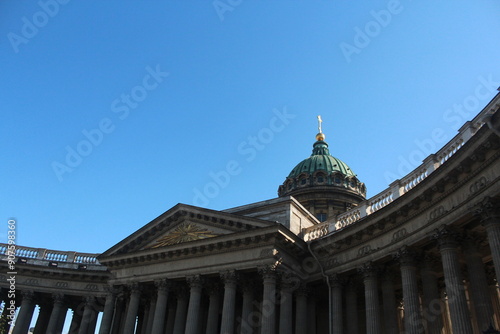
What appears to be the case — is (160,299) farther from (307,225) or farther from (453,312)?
(453,312)

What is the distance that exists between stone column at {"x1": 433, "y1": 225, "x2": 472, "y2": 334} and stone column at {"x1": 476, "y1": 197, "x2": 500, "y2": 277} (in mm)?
2305

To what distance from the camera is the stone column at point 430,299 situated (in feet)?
70.6

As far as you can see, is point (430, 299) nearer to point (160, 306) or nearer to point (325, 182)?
point (160, 306)

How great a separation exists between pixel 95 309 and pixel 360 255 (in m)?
25.8

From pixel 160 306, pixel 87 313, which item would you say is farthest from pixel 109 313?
pixel 87 313

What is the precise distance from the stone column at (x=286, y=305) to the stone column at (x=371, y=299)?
15.6 ft

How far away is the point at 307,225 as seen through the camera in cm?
3375

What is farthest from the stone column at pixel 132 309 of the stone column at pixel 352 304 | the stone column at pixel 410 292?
the stone column at pixel 410 292

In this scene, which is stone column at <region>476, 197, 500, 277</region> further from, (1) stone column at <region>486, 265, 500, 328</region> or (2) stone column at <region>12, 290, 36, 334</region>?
(2) stone column at <region>12, 290, 36, 334</region>

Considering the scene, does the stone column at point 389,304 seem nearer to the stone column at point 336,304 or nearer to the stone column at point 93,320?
the stone column at point 336,304

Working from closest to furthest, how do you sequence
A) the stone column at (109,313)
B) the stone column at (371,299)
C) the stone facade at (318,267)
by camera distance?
the stone facade at (318,267) → the stone column at (371,299) → the stone column at (109,313)

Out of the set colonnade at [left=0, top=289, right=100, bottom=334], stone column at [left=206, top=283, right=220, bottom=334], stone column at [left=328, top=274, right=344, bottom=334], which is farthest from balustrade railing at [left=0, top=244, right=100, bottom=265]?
stone column at [left=328, top=274, right=344, bottom=334]

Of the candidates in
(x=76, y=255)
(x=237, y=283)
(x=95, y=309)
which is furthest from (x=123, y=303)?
(x=237, y=283)

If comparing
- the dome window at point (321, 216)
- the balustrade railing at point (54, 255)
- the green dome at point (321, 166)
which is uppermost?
the green dome at point (321, 166)
